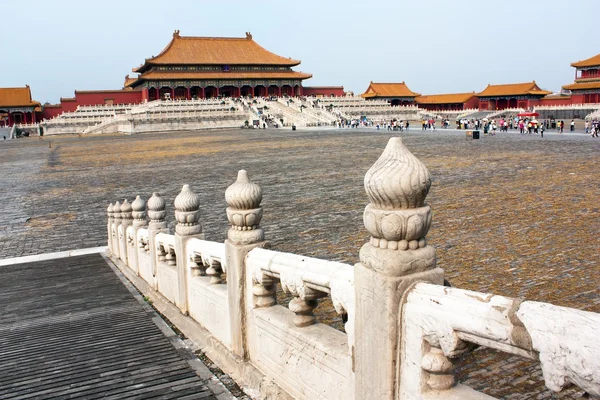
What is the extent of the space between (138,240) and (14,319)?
7.25 feet

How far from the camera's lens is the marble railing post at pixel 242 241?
14.3ft

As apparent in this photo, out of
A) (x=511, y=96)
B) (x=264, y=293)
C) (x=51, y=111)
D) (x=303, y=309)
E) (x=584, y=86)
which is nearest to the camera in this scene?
(x=303, y=309)

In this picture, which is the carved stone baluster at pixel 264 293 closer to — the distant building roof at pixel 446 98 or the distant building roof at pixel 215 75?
the distant building roof at pixel 215 75

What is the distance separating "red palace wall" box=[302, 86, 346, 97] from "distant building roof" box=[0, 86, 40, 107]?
39.6m

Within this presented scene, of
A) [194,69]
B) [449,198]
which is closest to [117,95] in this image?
[194,69]

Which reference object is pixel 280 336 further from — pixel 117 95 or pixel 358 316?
pixel 117 95

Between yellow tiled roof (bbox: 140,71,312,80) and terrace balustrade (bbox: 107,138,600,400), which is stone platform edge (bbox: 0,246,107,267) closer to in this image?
terrace balustrade (bbox: 107,138,600,400)

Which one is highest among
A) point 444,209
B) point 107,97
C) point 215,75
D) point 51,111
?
point 215,75

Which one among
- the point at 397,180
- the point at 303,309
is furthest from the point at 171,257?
the point at 397,180

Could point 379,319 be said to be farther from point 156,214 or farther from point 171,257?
point 156,214

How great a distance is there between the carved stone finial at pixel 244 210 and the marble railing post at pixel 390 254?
175cm

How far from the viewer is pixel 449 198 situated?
12633 mm

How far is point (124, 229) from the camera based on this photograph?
9.13 meters

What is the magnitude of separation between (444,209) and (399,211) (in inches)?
362
